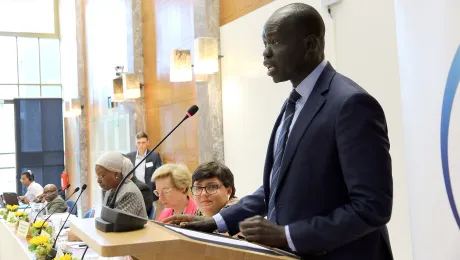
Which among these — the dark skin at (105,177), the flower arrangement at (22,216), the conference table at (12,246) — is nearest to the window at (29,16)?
the conference table at (12,246)

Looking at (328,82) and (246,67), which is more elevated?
(246,67)

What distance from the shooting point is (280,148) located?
1.52 m

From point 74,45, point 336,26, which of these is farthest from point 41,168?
point 336,26

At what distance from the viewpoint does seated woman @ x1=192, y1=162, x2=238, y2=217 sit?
10.3ft

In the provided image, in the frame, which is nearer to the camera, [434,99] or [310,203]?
[310,203]

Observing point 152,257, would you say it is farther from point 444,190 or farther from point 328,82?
point 444,190

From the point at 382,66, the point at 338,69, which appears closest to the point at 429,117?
the point at 382,66

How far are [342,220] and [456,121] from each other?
44 centimetres

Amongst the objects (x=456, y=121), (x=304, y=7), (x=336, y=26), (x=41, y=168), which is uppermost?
(x=336, y=26)

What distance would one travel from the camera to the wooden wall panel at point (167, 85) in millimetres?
6949

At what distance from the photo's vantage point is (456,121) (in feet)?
4.90

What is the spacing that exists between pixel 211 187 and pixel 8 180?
12.9 meters

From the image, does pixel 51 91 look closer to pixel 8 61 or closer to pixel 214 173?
pixel 8 61

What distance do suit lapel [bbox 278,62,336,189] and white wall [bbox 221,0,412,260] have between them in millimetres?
2246
